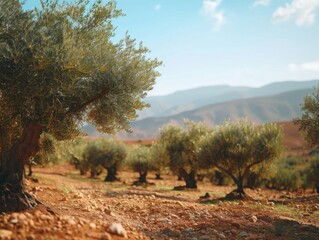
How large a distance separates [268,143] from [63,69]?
19943mm

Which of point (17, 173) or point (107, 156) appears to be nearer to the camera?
point (17, 173)

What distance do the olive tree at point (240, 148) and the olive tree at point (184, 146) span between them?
7.46m

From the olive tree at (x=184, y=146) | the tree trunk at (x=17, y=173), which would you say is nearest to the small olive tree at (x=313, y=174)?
the olive tree at (x=184, y=146)

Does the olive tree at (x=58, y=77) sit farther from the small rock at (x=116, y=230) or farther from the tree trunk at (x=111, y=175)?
the tree trunk at (x=111, y=175)

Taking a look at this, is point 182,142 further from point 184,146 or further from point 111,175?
point 111,175

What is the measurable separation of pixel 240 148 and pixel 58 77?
17798 mm

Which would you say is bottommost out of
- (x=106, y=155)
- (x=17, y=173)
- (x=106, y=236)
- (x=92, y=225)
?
(x=106, y=236)

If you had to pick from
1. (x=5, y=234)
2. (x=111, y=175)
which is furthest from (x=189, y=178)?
(x=5, y=234)

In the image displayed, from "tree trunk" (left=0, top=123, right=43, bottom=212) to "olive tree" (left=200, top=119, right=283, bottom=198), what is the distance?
17.3m

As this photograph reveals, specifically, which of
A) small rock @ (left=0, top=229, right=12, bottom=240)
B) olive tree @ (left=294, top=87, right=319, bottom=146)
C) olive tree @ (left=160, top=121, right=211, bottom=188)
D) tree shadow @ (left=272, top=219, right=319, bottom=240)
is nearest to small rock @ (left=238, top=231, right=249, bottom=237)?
tree shadow @ (left=272, top=219, right=319, bottom=240)

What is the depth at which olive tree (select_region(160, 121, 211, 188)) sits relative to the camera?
120 feet

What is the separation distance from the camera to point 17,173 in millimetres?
12727

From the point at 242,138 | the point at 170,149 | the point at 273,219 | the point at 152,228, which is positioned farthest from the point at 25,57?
the point at 170,149

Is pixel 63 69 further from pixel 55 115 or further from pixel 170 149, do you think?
pixel 170 149
